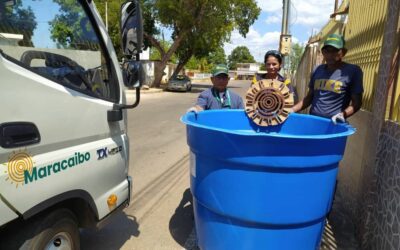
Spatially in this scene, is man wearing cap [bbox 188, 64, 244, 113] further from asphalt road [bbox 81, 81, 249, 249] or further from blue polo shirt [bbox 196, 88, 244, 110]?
asphalt road [bbox 81, 81, 249, 249]

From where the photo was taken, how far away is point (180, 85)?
29344 millimetres

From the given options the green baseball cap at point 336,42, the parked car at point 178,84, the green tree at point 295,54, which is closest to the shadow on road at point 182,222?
the green baseball cap at point 336,42

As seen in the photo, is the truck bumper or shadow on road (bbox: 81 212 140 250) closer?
the truck bumper

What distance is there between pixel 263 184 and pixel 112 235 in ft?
6.67

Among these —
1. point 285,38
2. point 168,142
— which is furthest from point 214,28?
point 168,142

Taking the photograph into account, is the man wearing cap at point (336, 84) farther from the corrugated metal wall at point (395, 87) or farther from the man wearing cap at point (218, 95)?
the man wearing cap at point (218, 95)

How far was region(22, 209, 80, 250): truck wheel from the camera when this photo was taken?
224 centimetres

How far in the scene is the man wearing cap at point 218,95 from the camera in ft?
12.5

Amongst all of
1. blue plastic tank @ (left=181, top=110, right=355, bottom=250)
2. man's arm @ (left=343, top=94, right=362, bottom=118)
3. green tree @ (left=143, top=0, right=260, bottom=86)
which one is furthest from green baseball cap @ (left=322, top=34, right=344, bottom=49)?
green tree @ (left=143, top=0, right=260, bottom=86)

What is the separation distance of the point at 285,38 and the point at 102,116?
1279 cm

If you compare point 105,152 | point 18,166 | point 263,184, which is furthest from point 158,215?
point 18,166

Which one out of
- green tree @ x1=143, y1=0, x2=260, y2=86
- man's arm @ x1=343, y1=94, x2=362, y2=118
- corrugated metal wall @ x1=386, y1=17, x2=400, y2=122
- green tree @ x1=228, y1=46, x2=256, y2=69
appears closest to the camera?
corrugated metal wall @ x1=386, y1=17, x2=400, y2=122

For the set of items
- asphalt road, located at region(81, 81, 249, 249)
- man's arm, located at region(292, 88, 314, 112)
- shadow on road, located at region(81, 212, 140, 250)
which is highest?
man's arm, located at region(292, 88, 314, 112)

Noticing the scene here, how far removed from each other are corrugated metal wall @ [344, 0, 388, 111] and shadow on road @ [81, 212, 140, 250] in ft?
9.75
